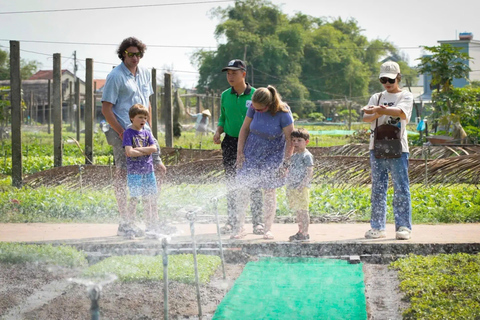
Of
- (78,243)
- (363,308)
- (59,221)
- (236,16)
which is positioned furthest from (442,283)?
(236,16)

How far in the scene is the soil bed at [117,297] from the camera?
4.43 m

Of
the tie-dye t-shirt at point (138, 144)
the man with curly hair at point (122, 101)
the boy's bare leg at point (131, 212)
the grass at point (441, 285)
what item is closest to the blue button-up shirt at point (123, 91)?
the man with curly hair at point (122, 101)

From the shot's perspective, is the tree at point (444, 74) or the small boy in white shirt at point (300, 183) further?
the tree at point (444, 74)

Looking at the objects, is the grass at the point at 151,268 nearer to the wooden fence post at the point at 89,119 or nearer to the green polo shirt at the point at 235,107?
the green polo shirt at the point at 235,107

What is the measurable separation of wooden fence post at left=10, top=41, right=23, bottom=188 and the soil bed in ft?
18.3

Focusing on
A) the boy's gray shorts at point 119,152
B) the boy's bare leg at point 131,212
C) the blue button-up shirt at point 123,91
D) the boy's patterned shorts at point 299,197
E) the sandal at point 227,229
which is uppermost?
the blue button-up shirt at point 123,91

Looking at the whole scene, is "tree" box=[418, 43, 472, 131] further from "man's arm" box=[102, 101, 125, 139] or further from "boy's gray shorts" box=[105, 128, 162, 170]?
"man's arm" box=[102, 101, 125, 139]

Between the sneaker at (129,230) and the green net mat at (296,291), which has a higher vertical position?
the sneaker at (129,230)

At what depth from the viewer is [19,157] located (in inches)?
431

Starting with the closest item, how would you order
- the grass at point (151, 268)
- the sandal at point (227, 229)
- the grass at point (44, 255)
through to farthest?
the grass at point (151, 268), the grass at point (44, 255), the sandal at point (227, 229)

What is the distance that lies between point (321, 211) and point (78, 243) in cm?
306

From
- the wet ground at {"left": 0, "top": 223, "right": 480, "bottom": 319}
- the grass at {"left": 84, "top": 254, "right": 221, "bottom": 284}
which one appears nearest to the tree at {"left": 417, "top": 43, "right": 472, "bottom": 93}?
the wet ground at {"left": 0, "top": 223, "right": 480, "bottom": 319}

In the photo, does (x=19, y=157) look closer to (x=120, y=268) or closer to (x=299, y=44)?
(x=120, y=268)

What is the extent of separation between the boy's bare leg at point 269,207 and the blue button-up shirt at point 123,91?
141 cm
